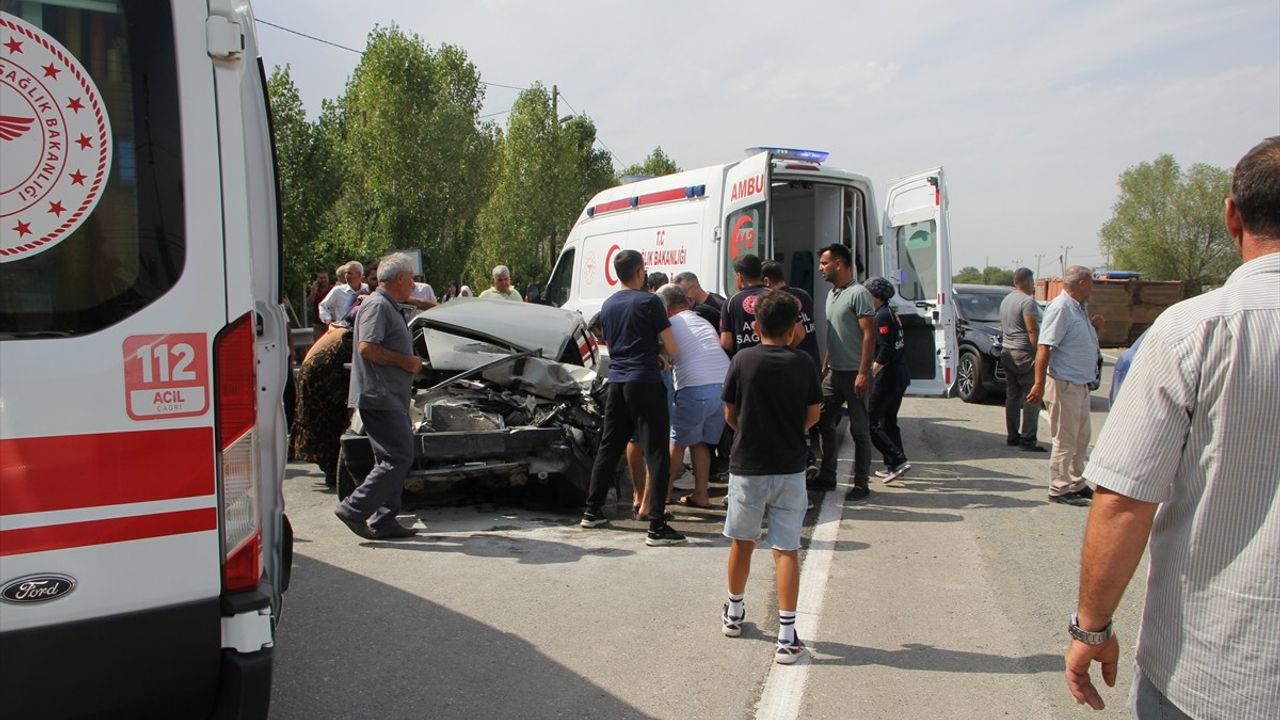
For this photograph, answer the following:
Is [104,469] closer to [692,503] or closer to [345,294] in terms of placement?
[692,503]

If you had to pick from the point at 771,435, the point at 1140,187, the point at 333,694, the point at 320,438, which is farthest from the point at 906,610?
the point at 1140,187

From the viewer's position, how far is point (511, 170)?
38.6 meters

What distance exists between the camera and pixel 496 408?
678 centimetres

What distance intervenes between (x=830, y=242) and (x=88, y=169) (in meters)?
8.55

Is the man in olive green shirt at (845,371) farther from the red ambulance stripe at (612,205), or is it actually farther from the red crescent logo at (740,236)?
the red ambulance stripe at (612,205)

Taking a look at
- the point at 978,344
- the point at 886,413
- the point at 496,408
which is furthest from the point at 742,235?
the point at 978,344

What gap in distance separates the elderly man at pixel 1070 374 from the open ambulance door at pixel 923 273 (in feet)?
5.29

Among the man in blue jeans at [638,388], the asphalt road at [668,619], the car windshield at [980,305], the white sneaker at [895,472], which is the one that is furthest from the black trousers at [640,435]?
the car windshield at [980,305]

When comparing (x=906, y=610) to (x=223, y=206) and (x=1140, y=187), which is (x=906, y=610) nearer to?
(x=223, y=206)

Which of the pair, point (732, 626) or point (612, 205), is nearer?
point (732, 626)

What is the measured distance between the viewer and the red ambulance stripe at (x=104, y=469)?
226cm

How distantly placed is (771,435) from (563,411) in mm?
2756

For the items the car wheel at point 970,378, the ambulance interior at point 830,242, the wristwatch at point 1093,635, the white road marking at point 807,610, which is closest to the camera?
the wristwatch at point 1093,635

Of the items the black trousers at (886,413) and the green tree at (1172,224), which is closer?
the black trousers at (886,413)
